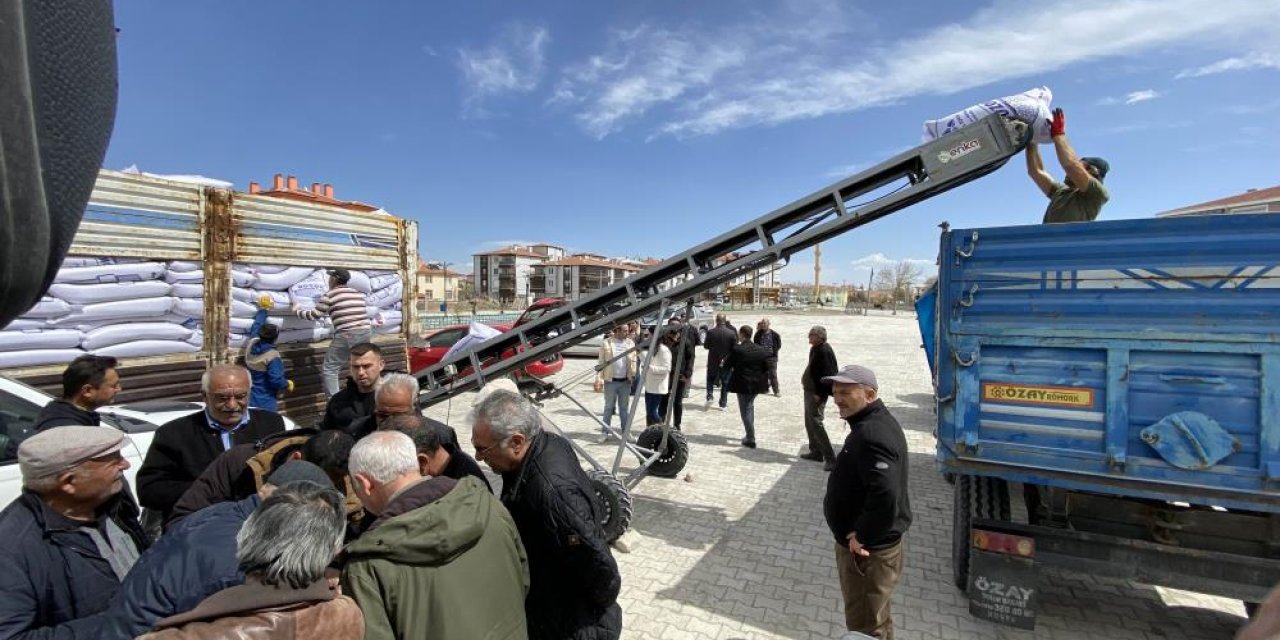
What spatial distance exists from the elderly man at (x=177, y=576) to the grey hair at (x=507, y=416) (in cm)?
76

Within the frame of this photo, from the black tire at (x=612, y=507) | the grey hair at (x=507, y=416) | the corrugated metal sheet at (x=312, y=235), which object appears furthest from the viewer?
the corrugated metal sheet at (x=312, y=235)

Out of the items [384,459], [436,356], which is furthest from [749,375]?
[436,356]

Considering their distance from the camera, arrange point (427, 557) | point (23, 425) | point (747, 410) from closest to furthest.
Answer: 1. point (427, 557)
2. point (23, 425)
3. point (747, 410)

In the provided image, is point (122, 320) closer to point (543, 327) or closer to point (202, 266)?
point (202, 266)

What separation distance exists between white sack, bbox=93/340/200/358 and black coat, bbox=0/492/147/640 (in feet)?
14.3

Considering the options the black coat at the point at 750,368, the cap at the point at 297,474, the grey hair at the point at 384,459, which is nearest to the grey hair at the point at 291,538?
the grey hair at the point at 384,459

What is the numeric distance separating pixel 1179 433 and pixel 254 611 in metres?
4.11

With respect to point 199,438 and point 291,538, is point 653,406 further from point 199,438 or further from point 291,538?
point 291,538

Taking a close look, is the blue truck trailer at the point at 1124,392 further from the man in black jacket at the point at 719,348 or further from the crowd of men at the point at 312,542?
the man in black jacket at the point at 719,348

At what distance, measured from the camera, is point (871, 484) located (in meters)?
2.80

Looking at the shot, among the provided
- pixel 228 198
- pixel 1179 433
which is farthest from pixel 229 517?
pixel 228 198

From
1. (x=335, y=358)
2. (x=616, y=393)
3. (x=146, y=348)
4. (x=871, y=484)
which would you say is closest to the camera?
(x=871, y=484)

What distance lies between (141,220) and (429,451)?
4.83 m

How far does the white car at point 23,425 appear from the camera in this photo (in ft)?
10.0
